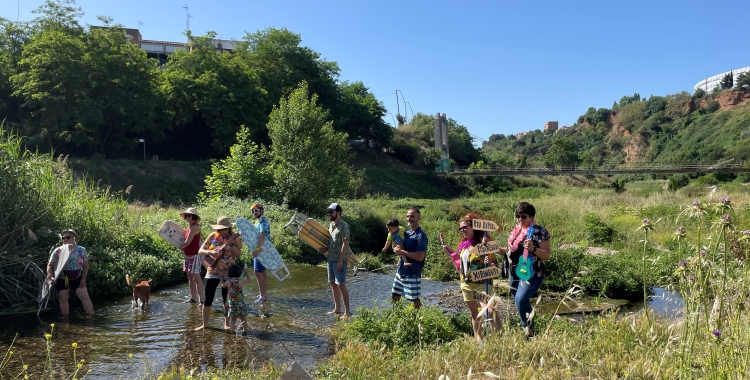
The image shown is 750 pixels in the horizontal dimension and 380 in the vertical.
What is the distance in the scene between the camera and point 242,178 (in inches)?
881

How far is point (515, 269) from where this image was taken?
6.00m

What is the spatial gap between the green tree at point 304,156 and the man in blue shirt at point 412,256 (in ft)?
50.2

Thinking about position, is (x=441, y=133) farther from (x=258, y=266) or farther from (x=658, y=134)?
(x=658, y=134)

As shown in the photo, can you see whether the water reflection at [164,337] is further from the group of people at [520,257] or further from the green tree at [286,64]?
the green tree at [286,64]

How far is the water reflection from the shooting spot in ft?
21.1

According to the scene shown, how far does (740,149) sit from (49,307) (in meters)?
96.1

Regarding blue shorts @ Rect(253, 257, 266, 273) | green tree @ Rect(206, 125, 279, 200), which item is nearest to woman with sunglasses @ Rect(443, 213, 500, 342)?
blue shorts @ Rect(253, 257, 266, 273)

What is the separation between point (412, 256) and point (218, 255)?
2745 millimetres

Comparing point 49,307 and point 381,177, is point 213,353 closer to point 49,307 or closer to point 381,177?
point 49,307

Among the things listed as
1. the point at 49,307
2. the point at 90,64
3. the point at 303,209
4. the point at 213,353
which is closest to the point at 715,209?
the point at 213,353

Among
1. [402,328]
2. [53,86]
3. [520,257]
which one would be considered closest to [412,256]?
[402,328]

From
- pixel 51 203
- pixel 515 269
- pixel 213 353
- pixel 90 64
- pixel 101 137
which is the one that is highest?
pixel 90 64

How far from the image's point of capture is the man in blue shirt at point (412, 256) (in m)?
7.52

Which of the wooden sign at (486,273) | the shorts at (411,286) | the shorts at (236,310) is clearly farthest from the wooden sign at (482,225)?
the shorts at (236,310)
